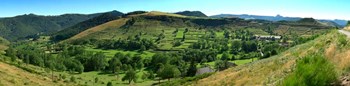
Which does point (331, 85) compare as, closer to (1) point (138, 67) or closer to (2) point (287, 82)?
(2) point (287, 82)

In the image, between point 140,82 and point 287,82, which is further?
point 140,82

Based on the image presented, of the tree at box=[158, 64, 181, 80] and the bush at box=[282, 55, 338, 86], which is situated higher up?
the bush at box=[282, 55, 338, 86]

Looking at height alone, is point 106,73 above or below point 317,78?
below

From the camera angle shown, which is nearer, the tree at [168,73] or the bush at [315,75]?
the bush at [315,75]

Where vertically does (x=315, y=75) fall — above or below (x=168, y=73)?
above

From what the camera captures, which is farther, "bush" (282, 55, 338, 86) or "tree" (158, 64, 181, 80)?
"tree" (158, 64, 181, 80)

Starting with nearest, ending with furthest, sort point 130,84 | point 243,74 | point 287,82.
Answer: point 287,82, point 243,74, point 130,84

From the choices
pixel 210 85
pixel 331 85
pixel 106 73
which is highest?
pixel 331 85

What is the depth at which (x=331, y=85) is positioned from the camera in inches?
1147

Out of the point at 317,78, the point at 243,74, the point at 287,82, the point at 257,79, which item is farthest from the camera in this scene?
the point at 243,74

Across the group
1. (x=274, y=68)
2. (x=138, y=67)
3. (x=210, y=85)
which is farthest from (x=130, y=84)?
(x=274, y=68)

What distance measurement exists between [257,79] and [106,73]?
147875 millimetres

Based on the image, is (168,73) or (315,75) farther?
(168,73)

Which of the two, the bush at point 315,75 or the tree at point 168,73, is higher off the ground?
the bush at point 315,75
